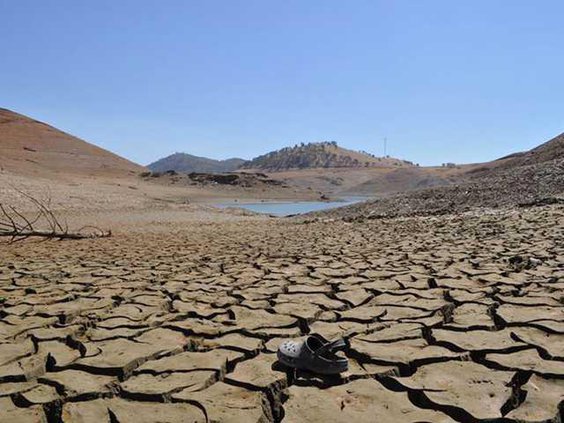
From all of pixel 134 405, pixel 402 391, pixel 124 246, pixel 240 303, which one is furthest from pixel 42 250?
pixel 402 391

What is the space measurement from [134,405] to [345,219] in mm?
11397

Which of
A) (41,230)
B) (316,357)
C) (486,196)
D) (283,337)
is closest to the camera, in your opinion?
(316,357)


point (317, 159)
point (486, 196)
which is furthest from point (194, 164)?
point (486, 196)

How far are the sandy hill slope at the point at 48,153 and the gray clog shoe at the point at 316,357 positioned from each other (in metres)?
30.3

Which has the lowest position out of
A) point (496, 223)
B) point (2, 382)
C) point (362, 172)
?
point (2, 382)

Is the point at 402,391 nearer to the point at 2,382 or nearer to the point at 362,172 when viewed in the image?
the point at 2,382

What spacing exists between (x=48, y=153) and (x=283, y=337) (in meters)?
42.0

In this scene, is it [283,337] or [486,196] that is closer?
[283,337]

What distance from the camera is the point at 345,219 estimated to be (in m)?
13.1

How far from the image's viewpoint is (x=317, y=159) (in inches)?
3639

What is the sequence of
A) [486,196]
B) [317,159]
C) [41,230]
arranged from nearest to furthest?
[41,230]
[486,196]
[317,159]

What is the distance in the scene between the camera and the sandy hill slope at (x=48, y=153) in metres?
33.6

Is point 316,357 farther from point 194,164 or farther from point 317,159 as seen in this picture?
point 194,164

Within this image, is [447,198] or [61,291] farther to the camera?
[447,198]
